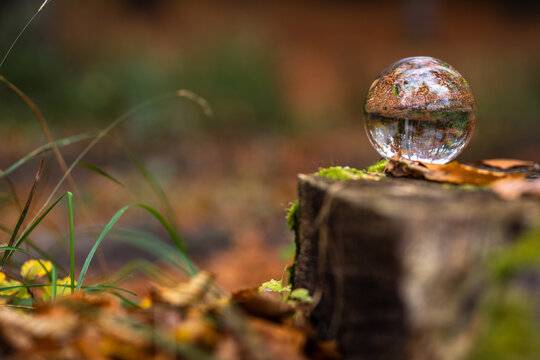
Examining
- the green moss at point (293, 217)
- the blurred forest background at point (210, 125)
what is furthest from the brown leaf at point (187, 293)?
the blurred forest background at point (210, 125)

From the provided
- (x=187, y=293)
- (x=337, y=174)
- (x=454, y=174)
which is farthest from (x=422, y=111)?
(x=187, y=293)

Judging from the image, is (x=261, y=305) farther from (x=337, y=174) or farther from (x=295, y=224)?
(x=337, y=174)

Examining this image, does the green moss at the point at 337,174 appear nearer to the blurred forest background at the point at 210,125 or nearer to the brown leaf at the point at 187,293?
the brown leaf at the point at 187,293

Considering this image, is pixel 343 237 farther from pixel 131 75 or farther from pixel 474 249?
pixel 131 75

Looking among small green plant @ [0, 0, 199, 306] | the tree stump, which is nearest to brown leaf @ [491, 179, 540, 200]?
the tree stump

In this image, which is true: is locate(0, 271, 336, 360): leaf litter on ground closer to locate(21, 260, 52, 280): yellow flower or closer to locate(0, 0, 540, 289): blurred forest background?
locate(21, 260, 52, 280): yellow flower

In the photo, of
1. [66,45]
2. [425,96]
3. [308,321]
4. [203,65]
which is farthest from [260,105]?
[308,321]
